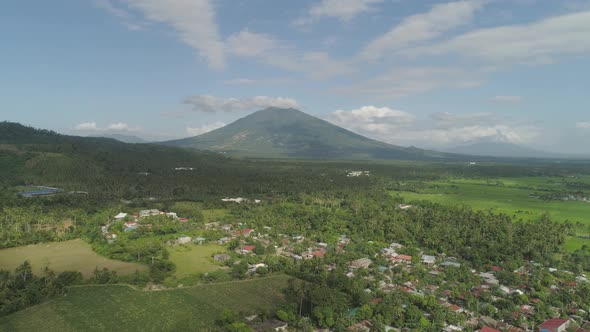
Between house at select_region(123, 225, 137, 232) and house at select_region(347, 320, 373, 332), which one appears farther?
house at select_region(123, 225, 137, 232)

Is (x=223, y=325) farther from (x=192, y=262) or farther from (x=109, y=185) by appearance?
(x=109, y=185)

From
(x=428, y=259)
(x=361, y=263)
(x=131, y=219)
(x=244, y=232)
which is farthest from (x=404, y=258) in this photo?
(x=131, y=219)

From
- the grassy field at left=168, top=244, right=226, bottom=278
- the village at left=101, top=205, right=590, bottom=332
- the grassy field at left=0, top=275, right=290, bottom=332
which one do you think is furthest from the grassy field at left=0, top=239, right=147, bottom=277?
the grassy field at left=0, top=275, right=290, bottom=332

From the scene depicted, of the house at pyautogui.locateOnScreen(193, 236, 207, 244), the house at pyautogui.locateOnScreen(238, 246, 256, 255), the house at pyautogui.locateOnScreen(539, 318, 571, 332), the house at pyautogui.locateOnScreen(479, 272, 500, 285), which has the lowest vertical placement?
the house at pyautogui.locateOnScreen(539, 318, 571, 332)

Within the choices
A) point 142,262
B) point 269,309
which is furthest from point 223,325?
point 142,262

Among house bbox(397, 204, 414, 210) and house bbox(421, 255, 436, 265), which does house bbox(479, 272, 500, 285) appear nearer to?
house bbox(421, 255, 436, 265)

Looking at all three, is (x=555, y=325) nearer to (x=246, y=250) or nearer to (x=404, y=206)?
(x=246, y=250)
